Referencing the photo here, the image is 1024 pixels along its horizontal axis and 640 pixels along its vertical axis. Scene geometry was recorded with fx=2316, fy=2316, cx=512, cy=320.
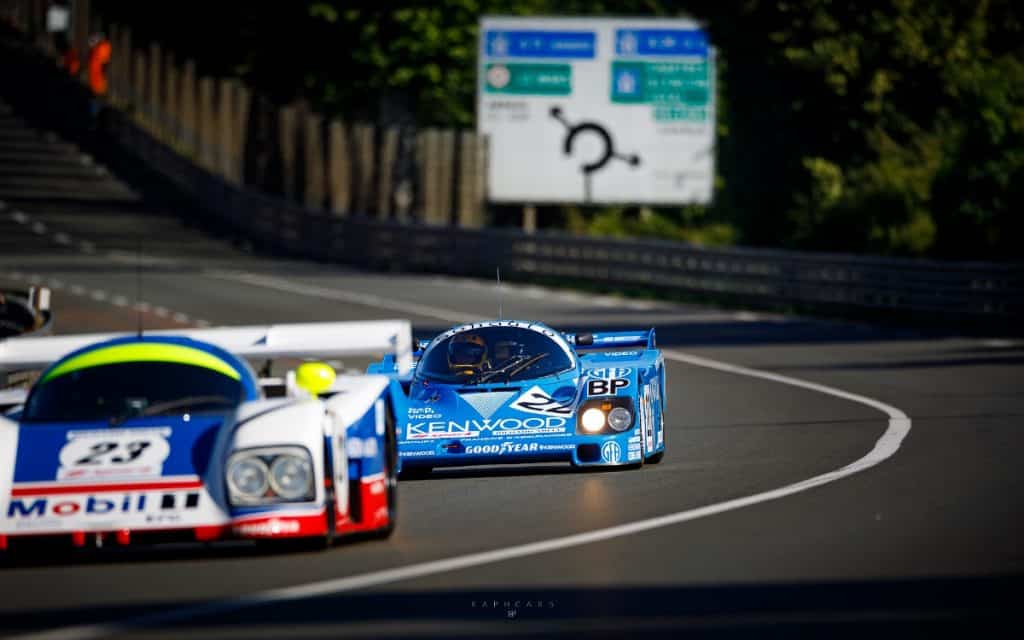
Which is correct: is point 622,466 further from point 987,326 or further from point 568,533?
point 987,326

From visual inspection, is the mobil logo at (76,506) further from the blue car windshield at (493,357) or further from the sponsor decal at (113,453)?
the blue car windshield at (493,357)

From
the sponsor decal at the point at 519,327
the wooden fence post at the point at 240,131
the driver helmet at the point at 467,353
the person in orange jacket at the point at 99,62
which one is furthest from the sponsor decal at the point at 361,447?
the person in orange jacket at the point at 99,62

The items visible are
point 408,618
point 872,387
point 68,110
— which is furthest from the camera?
point 68,110

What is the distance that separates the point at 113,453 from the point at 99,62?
215 ft

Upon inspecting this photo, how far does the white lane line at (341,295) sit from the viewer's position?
32.2 m

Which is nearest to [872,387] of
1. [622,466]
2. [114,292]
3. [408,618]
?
[622,466]

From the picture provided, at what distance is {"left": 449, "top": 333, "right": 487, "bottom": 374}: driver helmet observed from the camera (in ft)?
47.4

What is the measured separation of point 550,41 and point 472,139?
8.65 ft

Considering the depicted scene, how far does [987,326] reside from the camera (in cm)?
2762

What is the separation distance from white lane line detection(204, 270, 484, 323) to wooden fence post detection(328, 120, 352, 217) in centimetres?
894

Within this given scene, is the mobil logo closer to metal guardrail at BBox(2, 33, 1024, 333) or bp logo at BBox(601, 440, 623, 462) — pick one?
bp logo at BBox(601, 440, 623, 462)

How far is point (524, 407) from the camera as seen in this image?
13836 millimetres

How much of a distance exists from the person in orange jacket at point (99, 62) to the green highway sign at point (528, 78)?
27748mm

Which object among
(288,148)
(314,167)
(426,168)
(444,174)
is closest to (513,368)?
(444,174)
